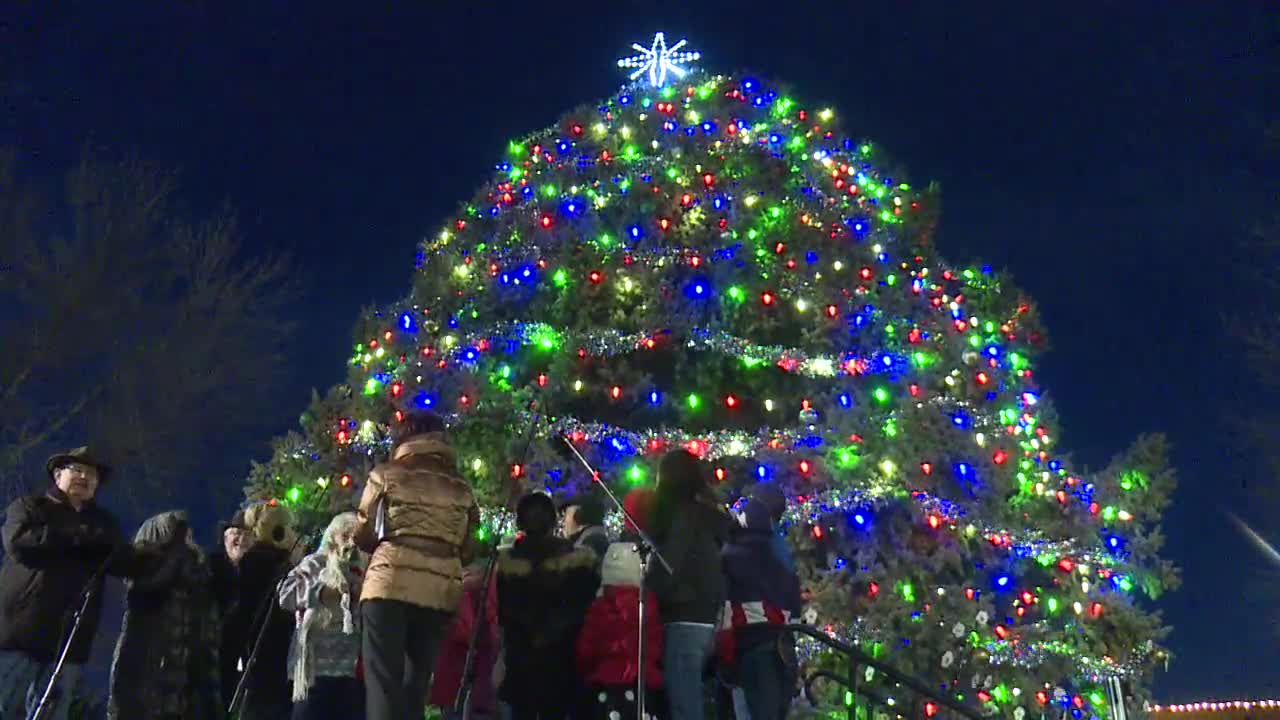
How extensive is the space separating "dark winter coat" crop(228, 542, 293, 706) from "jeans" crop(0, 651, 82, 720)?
0.93m

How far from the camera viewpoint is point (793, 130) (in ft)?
42.4

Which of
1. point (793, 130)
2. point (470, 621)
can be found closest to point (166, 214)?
point (793, 130)

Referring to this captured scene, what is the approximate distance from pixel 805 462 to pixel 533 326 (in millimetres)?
3681

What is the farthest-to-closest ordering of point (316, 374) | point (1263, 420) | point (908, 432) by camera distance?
1. point (316, 374)
2. point (1263, 420)
3. point (908, 432)

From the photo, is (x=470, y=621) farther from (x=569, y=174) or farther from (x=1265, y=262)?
(x=1265, y=262)

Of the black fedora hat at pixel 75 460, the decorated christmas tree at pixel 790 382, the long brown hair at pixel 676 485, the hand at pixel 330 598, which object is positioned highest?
the decorated christmas tree at pixel 790 382

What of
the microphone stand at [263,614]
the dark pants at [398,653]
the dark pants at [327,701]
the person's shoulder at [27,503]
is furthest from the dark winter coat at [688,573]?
the person's shoulder at [27,503]

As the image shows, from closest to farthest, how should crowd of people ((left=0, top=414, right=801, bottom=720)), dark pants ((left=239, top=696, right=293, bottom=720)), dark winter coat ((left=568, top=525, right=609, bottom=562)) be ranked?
1. crowd of people ((left=0, top=414, right=801, bottom=720))
2. dark pants ((left=239, top=696, right=293, bottom=720))
3. dark winter coat ((left=568, top=525, right=609, bottom=562))

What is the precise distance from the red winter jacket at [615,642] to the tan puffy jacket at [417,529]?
1094 mm

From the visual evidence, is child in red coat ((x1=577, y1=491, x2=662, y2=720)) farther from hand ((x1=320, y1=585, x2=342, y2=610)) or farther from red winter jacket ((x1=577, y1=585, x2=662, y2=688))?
hand ((x1=320, y1=585, x2=342, y2=610))

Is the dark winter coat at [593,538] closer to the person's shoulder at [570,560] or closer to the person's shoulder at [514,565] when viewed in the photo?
the person's shoulder at [570,560]

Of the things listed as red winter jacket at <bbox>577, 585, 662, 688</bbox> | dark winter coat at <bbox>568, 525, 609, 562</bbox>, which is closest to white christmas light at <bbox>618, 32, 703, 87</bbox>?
dark winter coat at <bbox>568, 525, 609, 562</bbox>

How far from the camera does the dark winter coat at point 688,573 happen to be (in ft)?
15.9

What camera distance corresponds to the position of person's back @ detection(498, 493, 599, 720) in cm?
511
